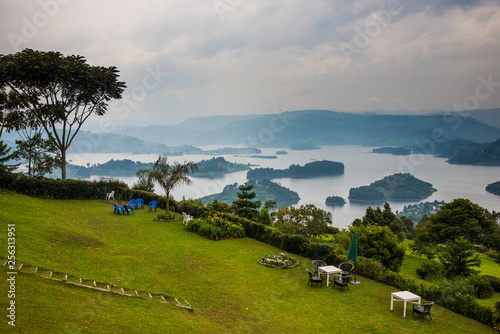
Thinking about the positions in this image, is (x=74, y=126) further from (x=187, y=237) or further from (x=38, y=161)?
(x=187, y=237)

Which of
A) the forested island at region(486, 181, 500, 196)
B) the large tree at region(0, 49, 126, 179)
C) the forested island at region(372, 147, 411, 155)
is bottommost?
the forested island at region(486, 181, 500, 196)

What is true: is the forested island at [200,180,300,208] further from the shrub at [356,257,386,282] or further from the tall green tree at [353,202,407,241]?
the shrub at [356,257,386,282]

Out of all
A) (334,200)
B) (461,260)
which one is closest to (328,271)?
(461,260)

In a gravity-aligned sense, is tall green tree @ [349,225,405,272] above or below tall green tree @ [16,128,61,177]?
below

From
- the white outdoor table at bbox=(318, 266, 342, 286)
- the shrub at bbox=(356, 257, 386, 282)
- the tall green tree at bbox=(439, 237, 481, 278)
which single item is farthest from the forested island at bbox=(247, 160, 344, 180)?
the white outdoor table at bbox=(318, 266, 342, 286)

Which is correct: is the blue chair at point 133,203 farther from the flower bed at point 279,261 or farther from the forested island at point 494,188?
the forested island at point 494,188

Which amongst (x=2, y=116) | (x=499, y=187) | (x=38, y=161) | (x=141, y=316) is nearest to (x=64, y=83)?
(x=2, y=116)
